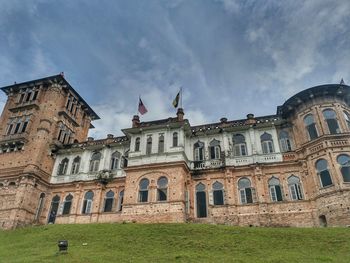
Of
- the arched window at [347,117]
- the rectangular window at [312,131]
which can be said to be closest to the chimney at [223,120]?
the rectangular window at [312,131]

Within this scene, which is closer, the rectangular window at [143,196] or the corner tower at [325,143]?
the corner tower at [325,143]

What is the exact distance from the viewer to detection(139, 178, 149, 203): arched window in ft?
88.6

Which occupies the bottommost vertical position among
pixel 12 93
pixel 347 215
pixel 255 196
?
pixel 347 215

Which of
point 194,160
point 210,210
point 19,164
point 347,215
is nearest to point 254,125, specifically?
point 194,160

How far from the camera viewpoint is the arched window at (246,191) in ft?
86.6

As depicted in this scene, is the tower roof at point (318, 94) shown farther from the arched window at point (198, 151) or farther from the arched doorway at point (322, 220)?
the arched doorway at point (322, 220)

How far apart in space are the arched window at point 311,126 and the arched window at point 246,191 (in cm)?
700

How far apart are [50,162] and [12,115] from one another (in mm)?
8689

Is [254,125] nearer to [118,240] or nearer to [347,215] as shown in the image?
[347,215]

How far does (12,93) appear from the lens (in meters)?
39.5

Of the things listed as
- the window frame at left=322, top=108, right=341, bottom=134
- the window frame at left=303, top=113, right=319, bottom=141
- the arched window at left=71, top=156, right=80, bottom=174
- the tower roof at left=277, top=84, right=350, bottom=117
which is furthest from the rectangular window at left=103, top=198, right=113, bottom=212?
the window frame at left=322, top=108, right=341, bottom=134

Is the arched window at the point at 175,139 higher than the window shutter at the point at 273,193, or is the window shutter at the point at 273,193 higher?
the arched window at the point at 175,139

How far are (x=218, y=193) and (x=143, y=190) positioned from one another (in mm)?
7033

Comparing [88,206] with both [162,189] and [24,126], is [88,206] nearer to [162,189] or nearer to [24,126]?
[162,189]
